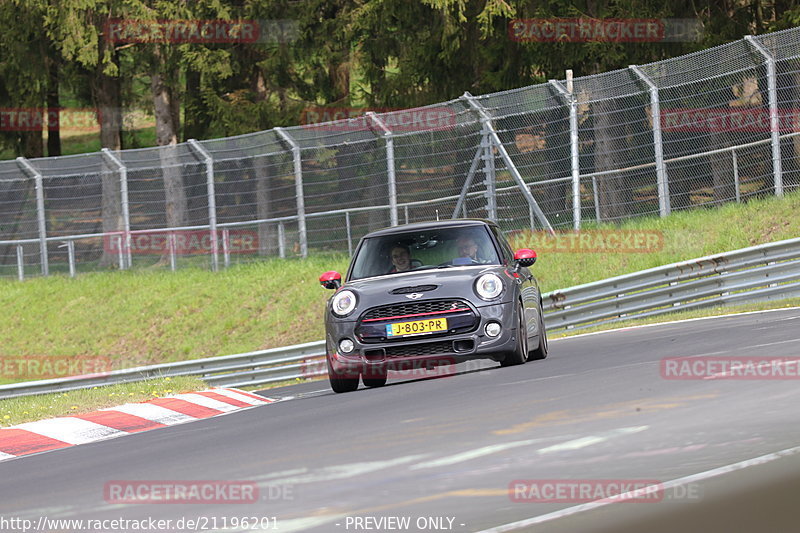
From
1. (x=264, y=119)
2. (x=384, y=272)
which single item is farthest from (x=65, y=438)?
(x=264, y=119)

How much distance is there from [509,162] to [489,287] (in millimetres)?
10029

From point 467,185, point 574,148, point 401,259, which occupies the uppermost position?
Result: point 574,148

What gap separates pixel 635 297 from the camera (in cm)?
1703

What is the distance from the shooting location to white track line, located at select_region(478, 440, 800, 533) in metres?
5.17

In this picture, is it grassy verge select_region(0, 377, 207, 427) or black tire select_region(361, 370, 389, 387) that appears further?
grassy verge select_region(0, 377, 207, 427)

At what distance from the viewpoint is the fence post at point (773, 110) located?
18.4 metres

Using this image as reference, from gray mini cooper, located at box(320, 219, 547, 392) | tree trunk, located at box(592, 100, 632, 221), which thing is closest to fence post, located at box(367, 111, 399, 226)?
tree trunk, located at box(592, 100, 632, 221)

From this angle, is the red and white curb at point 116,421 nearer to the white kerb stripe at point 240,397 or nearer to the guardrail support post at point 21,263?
the white kerb stripe at point 240,397

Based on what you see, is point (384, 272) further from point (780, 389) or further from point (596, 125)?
point (596, 125)

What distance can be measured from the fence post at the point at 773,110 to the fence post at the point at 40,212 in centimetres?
1566

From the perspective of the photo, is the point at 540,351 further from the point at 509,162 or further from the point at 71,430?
the point at 509,162

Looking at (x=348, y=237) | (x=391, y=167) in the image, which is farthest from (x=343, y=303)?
(x=348, y=237)

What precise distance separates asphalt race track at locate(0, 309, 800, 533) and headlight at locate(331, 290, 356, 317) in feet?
3.14

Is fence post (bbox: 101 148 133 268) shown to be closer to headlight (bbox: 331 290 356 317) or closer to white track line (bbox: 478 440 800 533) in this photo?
headlight (bbox: 331 290 356 317)
